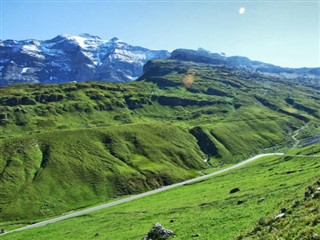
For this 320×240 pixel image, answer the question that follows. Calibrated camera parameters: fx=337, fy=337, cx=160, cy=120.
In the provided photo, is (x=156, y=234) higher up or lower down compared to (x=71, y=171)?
higher up

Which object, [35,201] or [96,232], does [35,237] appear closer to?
[96,232]

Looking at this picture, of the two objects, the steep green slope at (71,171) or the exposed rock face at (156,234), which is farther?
the steep green slope at (71,171)

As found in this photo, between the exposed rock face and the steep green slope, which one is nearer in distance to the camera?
the exposed rock face

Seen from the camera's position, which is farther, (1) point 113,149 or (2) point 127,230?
(1) point 113,149

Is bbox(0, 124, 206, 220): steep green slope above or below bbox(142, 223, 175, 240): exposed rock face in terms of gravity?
below

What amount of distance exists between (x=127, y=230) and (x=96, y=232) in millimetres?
9999

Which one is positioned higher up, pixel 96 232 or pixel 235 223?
pixel 235 223

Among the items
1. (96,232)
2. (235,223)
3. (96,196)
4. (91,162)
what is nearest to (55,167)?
(91,162)

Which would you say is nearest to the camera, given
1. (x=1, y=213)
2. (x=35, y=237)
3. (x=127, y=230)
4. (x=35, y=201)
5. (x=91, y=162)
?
(x=127, y=230)

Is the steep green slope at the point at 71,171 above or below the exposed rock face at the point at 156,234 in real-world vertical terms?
below

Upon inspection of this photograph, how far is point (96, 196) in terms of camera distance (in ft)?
473

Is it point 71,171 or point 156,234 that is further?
point 71,171

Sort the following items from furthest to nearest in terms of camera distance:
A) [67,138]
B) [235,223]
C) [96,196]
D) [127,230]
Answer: [67,138] → [96,196] → [127,230] → [235,223]

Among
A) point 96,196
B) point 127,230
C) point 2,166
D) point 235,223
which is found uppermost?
point 235,223
